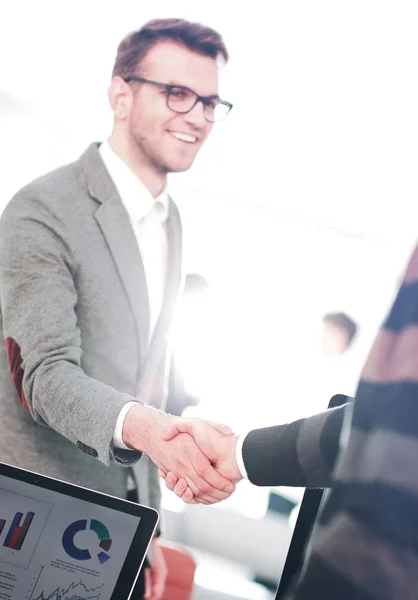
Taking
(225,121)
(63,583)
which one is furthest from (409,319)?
(225,121)

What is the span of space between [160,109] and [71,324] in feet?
2.15

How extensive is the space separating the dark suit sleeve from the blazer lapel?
644 mm

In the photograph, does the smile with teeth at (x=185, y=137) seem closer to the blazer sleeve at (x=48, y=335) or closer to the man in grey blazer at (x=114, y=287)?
the man in grey blazer at (x=114, y=287)

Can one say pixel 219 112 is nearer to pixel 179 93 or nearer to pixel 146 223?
pixel 179 93

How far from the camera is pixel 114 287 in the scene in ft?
4.86

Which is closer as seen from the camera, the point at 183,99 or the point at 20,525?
the point at 20,525

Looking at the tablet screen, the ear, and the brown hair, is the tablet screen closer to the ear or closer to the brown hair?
the ear

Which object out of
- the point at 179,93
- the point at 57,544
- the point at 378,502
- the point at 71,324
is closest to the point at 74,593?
the point at 57,544

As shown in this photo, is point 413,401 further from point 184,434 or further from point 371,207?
point 371,207

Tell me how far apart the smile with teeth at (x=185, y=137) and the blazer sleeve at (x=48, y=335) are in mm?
439

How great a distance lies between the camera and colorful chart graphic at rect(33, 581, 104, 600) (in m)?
0.98

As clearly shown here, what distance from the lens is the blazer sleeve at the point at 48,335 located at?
3.98 ft

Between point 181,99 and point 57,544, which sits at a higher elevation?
point 181,99

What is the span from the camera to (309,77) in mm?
1988
